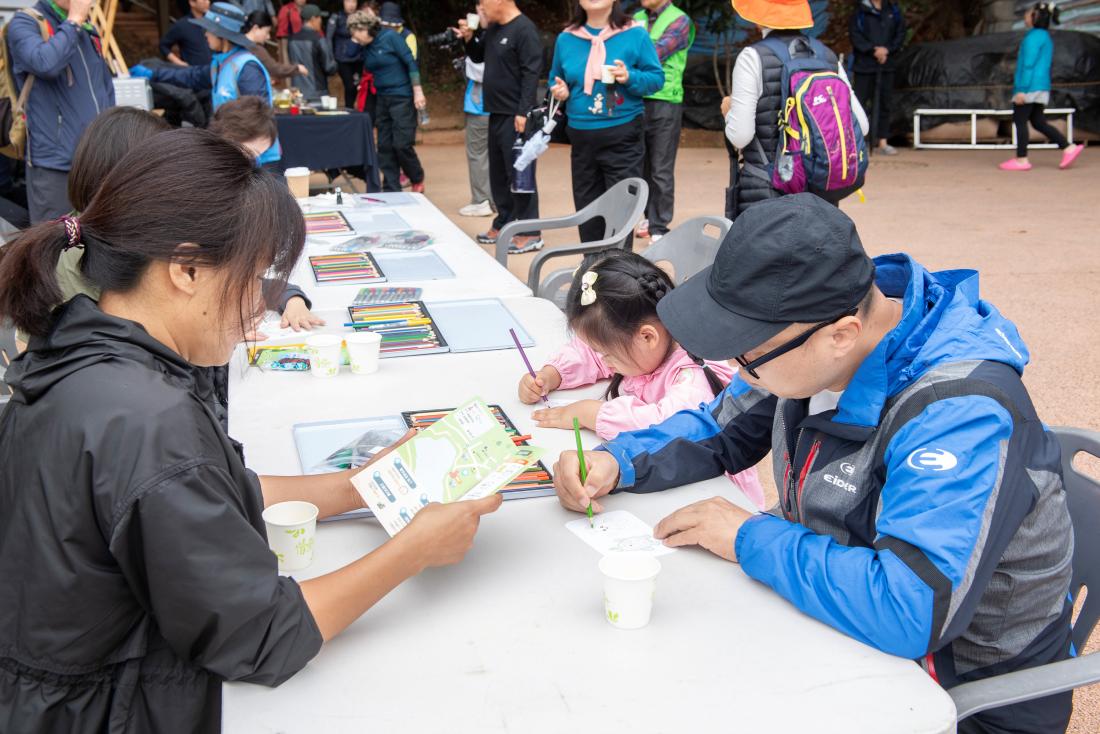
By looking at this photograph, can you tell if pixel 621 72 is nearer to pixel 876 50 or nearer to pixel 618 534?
pixel 618 534

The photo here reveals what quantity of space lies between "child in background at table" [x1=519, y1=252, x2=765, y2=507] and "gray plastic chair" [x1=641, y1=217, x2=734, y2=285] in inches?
41.7

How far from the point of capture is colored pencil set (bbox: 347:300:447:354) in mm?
2576

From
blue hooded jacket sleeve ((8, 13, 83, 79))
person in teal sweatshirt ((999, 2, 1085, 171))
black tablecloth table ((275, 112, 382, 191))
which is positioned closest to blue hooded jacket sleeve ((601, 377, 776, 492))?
blue hooded jacket sleeve ((8, 13, 83, 79))

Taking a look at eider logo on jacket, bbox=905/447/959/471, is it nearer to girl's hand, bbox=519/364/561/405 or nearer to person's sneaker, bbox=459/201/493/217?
girl's hand, bbox=519/364/561/405

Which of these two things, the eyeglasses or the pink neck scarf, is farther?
the pink neck scarf

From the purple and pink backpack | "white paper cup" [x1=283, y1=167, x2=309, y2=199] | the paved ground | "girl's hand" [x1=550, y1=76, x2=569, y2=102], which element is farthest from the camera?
"girl's hand" [x1=550, y1=76, x2=569, y2=102]

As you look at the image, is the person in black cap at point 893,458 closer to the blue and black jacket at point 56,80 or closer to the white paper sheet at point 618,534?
the white paper sheet at point 618,534

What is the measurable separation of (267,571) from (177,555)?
120mm

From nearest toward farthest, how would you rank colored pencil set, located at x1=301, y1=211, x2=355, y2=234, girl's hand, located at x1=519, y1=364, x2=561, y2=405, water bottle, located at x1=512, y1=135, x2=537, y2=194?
girl's hand, located at x1=519, y1=364, x2=561, y2=405 < colored pencil set, located at x1=301, y1=211, x2=355, y2=234 < water bottle, located at x1=512, y1=135, x2=537, y2=194

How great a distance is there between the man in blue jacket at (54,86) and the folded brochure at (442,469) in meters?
3.74

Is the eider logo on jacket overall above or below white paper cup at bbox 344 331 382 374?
above

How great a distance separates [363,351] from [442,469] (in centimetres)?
83

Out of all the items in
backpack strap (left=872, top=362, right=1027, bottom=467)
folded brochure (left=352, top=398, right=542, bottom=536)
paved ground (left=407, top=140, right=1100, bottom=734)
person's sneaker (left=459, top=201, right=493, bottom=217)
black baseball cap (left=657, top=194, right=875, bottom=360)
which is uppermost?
black baseball cap (left=657, top=194, right=875, bottom=360)

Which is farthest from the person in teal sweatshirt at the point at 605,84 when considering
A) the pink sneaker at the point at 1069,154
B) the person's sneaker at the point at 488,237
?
the pink sneaker at the point at 1069,154
